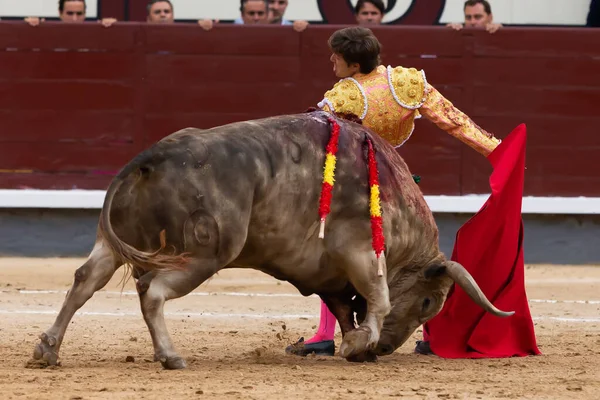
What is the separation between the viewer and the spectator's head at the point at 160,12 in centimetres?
834

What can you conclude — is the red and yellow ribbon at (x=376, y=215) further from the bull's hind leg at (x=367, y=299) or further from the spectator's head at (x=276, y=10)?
the spectator's head at (x=276, y=10)

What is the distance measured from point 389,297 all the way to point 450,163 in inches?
153

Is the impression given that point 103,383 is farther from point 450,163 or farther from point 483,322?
point 450,163

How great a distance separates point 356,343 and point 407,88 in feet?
2.90

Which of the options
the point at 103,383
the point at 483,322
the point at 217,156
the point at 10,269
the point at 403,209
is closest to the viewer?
the point at 103,383

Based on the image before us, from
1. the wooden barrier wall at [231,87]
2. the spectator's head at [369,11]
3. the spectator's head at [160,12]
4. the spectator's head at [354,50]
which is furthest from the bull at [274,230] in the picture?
the spectator's head at [160,12]

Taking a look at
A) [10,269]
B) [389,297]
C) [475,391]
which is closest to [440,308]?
[389,297]

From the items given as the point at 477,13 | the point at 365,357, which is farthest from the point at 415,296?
the point at 477,13

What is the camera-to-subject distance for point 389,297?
4715 millimetres

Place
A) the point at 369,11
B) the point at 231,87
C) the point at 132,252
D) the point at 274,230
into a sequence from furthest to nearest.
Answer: the point at 231,87 < the point at 369,11 < the point at 274,230 < the point at 132,252

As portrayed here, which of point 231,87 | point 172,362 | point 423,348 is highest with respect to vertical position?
point 231,87

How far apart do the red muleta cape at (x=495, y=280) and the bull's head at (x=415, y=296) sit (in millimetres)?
168

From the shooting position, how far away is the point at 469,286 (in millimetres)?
4688

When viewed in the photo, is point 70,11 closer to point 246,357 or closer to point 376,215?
point 246,357
